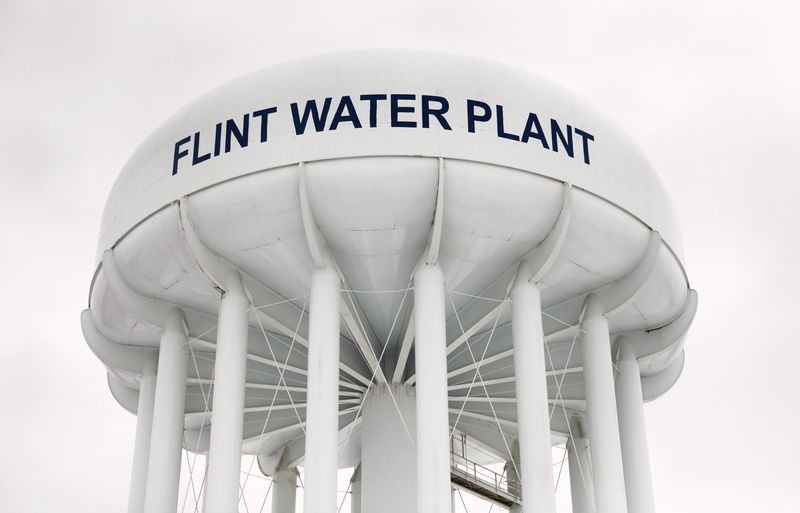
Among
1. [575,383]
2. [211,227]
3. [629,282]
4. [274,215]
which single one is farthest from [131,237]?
[575,383]

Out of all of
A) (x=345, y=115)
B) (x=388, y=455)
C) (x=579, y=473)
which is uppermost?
(x=345, y=115)

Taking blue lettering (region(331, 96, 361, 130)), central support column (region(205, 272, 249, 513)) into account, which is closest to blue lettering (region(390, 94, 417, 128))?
blue lettering (region(331, 96, 361, 130))

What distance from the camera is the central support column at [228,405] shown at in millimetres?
14136

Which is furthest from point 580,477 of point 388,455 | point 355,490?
point 355,490

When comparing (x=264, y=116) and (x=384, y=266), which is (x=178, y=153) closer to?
(x=264, y=116)

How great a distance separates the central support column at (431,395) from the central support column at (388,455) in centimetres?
333

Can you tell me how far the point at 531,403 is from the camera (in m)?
14.4

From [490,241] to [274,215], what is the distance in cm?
310

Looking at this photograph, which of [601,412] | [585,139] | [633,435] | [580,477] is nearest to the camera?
[585,139]

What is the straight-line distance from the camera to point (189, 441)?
21453 mm

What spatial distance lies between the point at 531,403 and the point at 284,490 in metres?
9.84

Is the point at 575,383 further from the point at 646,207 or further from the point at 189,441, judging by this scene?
the point at 189,441

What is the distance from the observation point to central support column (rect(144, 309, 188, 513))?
1595 cm

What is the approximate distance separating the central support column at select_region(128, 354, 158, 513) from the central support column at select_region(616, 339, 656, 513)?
8219mm
